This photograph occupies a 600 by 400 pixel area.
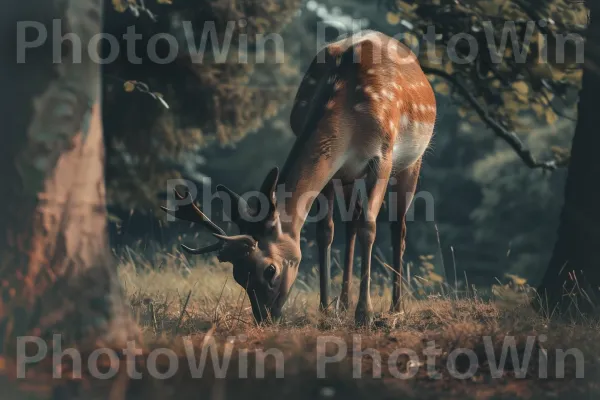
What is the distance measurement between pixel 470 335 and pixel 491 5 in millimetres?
5425

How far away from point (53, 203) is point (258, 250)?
178cm

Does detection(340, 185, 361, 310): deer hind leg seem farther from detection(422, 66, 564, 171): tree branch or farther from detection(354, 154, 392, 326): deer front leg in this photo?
detection(422, 66, 564, 171): tree branch

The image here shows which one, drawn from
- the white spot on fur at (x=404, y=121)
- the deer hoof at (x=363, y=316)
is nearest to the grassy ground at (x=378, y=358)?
the deer hoof at (x=363, y=316)

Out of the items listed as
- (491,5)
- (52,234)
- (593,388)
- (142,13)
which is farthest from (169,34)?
(593,388)

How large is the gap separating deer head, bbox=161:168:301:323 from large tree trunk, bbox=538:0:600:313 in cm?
250

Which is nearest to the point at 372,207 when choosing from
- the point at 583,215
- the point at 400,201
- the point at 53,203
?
the point at 400,201

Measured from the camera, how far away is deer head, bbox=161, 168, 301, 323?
7.07 m

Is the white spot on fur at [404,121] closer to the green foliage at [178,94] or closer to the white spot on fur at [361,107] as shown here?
the white spot on fur at [361,107]

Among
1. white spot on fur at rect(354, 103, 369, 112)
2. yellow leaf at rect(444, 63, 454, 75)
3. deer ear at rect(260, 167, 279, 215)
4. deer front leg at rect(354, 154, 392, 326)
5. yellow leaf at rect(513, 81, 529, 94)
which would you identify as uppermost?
white spot on fur at rect(354, 103, 369, 112)

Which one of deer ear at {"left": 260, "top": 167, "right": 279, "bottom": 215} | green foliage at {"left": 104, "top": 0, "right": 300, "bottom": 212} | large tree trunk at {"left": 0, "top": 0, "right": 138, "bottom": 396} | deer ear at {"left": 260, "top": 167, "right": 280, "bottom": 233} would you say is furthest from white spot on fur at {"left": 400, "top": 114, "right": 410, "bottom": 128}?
green foliage at {"left": 104, "top": 0, "right": 300, "bottom": 212}

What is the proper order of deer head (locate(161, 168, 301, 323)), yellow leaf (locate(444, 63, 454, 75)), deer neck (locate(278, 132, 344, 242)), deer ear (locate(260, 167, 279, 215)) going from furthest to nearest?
yellow leaf (locate(444, 63, 454, 75))
deer neck (locate(278, 132, 344, 242))
deer head (locate(161, 168, 301, 323))
deer ear (locate(260, 167, 279, 215))

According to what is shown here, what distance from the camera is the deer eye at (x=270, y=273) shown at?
7.21 m

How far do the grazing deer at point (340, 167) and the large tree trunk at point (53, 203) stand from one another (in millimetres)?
851

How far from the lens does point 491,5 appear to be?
10305 mm
